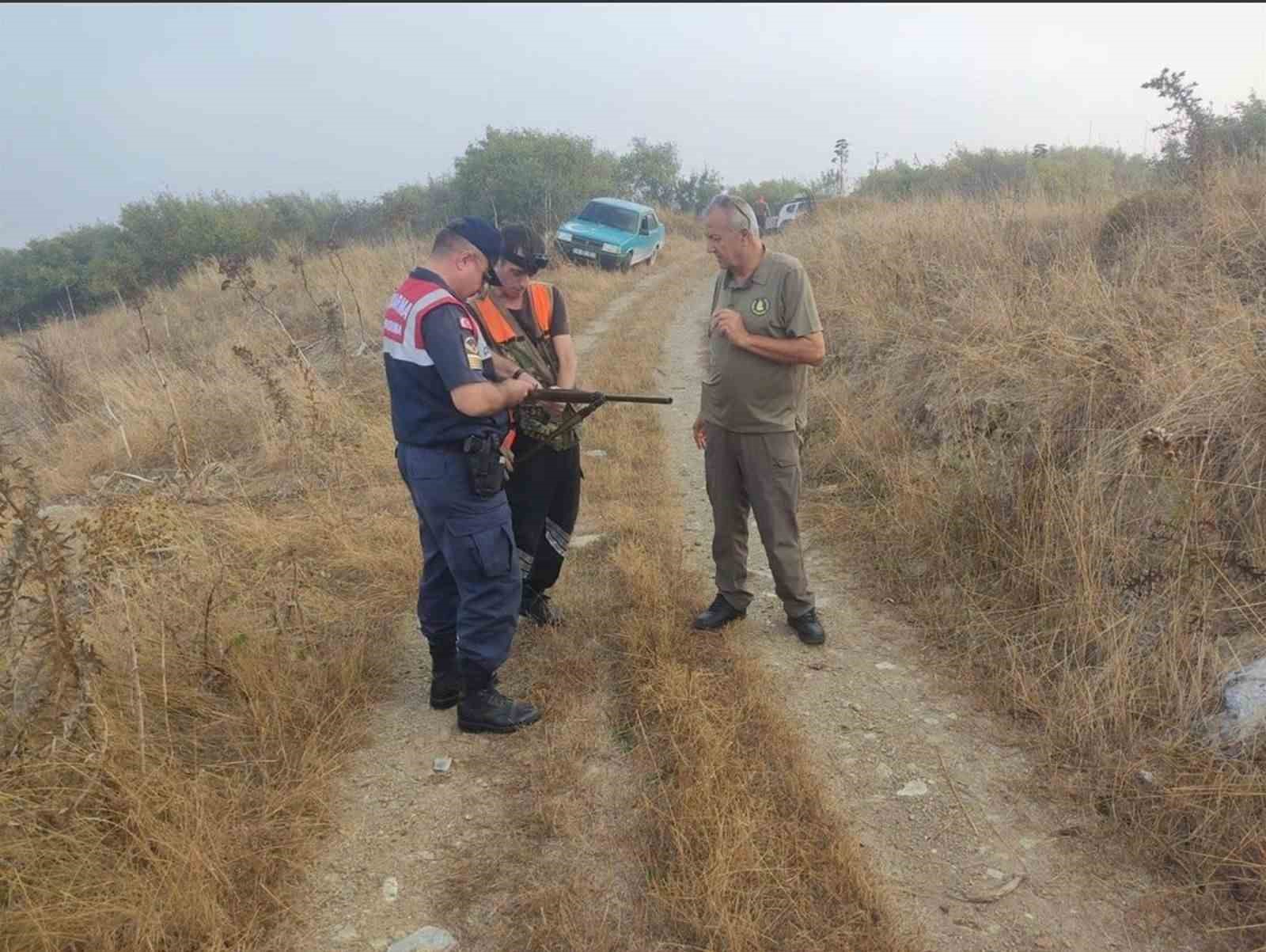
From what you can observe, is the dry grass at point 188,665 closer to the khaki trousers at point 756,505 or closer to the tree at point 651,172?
the khaki trousers at point 756,505

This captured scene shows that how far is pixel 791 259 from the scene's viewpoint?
330 centimetres

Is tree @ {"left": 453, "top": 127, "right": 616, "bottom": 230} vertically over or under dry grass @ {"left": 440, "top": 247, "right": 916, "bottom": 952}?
over

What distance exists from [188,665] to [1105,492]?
4.05m

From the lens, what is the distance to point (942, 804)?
2.61 metres

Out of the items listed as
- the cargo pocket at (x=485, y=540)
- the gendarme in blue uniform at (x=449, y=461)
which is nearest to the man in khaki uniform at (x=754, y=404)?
the gendarme in blue uniform at (x=449, y=461)

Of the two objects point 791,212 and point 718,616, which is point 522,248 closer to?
point 718,616

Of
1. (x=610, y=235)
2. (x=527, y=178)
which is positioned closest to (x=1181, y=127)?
(x=610, y=235)

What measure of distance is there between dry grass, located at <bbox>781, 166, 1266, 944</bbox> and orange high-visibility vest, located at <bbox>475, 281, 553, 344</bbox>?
225 cm

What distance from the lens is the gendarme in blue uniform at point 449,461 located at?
260 cm

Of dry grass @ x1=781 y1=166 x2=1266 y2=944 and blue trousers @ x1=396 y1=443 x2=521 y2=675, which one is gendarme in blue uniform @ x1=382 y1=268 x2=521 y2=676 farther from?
dry grass @ x1=781 y1=166 x2=1266 y2=944

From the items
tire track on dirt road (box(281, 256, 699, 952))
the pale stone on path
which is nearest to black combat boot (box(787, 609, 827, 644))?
tire track on dirt road (box(281, 256, 699, 952))

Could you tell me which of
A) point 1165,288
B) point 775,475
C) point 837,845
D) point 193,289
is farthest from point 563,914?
point 193,289

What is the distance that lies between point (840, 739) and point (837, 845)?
647 millimetres

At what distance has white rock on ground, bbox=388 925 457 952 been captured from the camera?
2.12m
